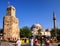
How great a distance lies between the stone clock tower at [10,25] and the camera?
87.5ft

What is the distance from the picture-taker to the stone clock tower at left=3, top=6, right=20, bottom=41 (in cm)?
2667

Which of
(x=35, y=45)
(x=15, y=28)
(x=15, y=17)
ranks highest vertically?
(x=15, y=17)

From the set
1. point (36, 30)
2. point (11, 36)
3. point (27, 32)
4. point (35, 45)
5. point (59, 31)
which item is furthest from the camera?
point (36, 30)

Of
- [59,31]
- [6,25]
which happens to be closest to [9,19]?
[6,25]

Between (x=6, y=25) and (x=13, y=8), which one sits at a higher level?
(x=13, y=8)

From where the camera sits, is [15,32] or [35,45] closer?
[35,45]

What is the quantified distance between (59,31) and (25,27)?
17.5 m

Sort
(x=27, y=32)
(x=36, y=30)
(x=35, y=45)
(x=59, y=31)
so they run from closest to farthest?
(x=35, y=45)
(x=27, y=32)
(x=59, y=31)
(x=36, y=30)

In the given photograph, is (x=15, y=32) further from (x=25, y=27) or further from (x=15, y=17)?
(x=25, y=27)

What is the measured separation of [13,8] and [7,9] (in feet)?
3.42

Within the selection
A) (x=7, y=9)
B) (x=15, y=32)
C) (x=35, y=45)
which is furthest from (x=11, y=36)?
(x=35, y=45)

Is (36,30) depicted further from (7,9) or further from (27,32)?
(7,9)

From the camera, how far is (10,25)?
2698 centimetres

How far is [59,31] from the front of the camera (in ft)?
262
